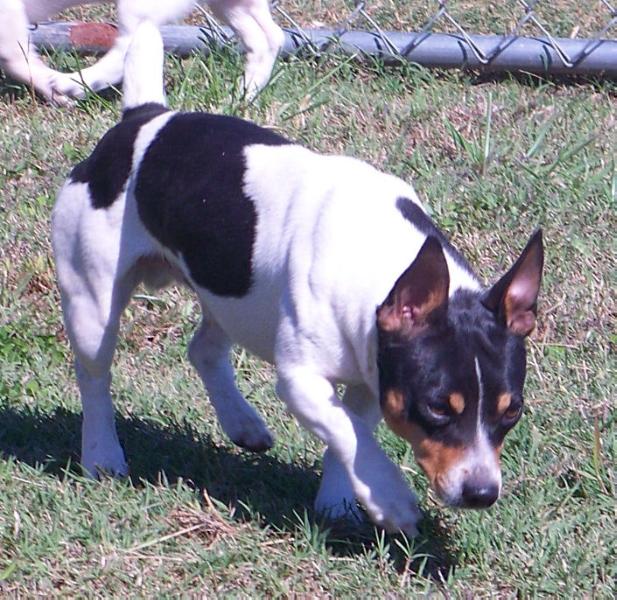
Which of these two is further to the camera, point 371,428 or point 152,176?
point 152,176

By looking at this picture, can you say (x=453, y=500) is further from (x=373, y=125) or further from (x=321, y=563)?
(x=373, y=125)

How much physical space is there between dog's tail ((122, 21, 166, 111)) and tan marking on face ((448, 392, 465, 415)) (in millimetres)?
1632

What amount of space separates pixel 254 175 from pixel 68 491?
3.35 feet

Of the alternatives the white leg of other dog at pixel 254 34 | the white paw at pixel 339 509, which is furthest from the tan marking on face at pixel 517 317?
the white leg of other dog at pixel 254 34

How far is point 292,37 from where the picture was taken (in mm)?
6684

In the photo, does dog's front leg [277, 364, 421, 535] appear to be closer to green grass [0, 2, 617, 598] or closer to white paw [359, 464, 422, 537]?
white paw [359, 464, 422, 537]

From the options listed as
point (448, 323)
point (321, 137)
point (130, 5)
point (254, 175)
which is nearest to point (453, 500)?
point (448, 323)

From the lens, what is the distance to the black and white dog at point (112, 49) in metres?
6.32

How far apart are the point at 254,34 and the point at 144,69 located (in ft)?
6.99

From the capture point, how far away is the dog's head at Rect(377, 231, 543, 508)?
128 inches

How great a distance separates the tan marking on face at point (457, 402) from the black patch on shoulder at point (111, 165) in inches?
51.7

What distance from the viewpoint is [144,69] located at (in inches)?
171

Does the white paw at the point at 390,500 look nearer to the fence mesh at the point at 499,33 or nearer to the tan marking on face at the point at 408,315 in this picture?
the tan marking on face at the point at 408,315

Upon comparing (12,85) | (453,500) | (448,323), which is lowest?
(12,85)
